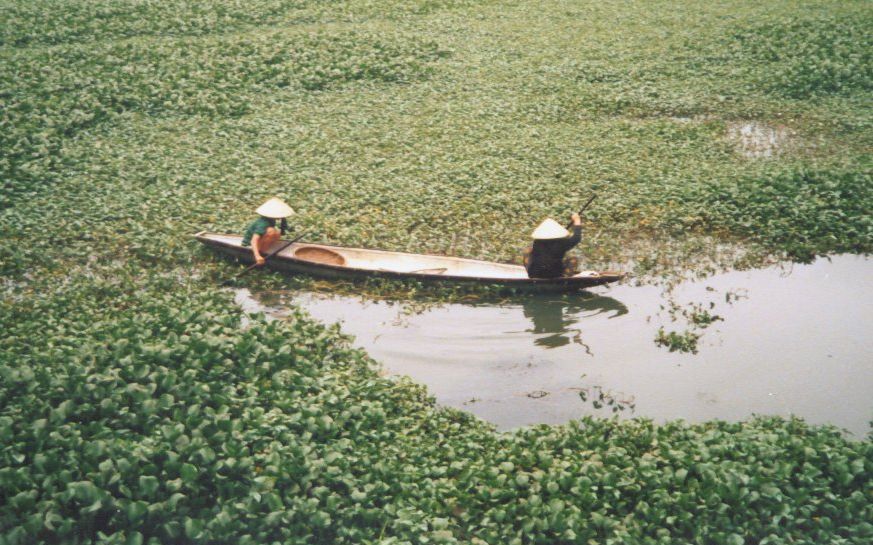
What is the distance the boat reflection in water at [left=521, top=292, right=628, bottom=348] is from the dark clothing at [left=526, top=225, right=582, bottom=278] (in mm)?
369

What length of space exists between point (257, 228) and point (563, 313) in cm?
445

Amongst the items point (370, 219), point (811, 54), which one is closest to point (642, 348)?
point (370, 219)

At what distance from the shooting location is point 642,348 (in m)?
10.3

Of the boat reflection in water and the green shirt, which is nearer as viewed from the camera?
the boat reflection in water

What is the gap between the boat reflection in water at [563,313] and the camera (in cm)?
1071

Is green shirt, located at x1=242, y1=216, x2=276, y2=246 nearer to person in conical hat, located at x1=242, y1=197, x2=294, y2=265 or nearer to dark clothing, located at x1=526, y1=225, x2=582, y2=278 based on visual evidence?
person in conical hat, located at x1=242, y1=197, x2=294, y2=265

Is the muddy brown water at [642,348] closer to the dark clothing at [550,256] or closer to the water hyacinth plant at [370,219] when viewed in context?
the dark clothing at [550,256]

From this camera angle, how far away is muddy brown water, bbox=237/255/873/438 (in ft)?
30.1

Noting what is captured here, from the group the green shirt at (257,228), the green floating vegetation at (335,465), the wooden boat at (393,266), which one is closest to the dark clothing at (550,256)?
the wooden boat at (393,266)

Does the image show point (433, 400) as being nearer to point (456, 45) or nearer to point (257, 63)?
point (257, 63)

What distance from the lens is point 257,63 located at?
20.0 meters

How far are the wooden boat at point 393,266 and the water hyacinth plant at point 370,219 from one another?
433 millimetres

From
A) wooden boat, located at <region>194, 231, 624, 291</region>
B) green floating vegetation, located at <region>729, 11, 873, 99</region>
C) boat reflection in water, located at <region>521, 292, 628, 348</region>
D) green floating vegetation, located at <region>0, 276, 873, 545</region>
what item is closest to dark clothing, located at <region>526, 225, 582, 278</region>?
wooden boat, located at <region>194, 231, 624, 291</region>

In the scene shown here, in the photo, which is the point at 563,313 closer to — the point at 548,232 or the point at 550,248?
the point at 550,248
